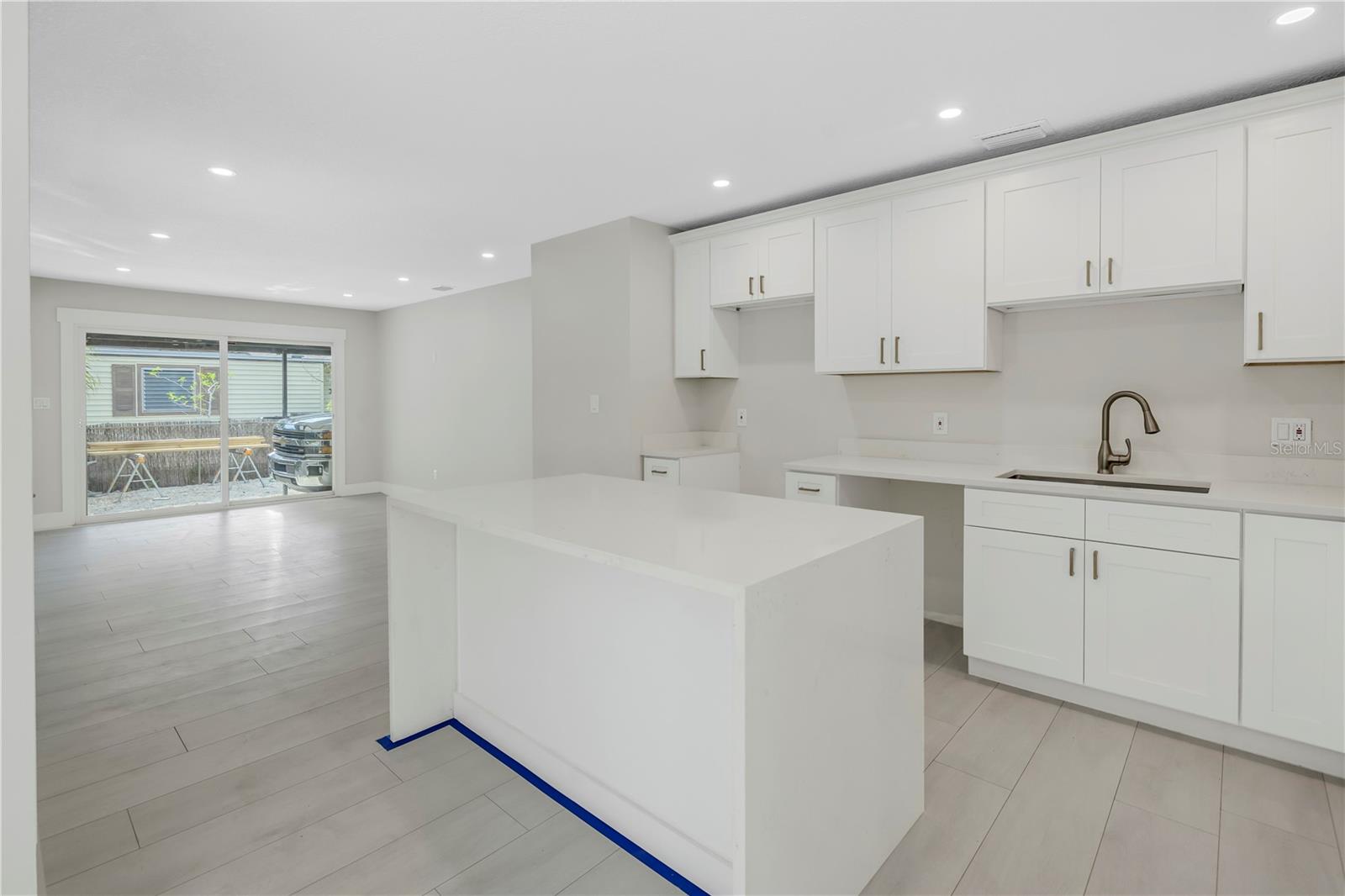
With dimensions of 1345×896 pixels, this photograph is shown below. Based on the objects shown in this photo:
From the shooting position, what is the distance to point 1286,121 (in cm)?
229

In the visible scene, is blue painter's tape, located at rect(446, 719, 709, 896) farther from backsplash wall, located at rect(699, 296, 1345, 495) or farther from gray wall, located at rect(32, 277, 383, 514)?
gray wall, located at rect(32, 277, 383, 514)

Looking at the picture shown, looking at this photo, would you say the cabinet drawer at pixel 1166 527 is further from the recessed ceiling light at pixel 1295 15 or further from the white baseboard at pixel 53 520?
the white baseboard at pixel 53 520

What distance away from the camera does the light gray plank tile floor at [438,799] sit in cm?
169

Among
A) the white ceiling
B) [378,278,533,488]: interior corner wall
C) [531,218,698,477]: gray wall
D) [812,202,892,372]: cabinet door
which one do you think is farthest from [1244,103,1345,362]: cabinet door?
[378,278,533,488]: interior corner wall

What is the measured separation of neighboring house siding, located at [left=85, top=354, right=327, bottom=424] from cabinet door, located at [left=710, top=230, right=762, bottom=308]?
605 cm

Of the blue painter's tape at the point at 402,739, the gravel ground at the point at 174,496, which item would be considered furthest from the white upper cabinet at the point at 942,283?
the gravel ground at the point at 174,496

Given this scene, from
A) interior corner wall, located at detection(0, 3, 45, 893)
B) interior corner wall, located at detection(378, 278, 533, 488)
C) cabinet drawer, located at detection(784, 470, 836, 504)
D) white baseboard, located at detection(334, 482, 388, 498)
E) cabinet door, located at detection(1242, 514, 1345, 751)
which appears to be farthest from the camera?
white baseboard, located at detection(334, 482, 388, 498)

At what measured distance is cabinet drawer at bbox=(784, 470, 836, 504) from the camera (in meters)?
3.28

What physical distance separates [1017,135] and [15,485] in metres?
3.46

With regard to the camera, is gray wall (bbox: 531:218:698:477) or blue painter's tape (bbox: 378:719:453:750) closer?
blue painter's tape (bbox: 378:719:453:750)

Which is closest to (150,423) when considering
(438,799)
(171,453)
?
(171,453)

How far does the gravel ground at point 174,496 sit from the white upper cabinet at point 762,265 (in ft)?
20.9

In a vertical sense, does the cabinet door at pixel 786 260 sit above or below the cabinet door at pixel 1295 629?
above

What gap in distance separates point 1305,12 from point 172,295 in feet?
28.4
